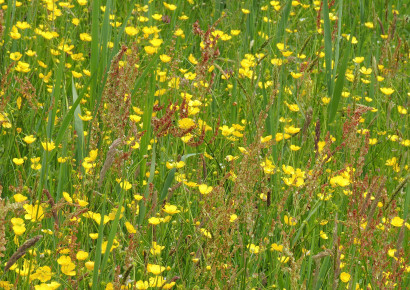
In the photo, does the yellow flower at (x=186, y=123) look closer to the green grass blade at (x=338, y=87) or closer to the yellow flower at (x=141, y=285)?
the green grass blade at (x=338, y=87)

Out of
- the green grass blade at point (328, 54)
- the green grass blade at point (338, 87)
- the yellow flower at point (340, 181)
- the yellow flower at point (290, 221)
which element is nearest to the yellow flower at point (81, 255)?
the yellow flower at point (290, 221)

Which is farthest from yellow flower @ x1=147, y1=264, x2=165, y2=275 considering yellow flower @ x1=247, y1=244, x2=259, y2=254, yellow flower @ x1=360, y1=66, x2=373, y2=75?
yellow flower @ x1=360, y1=66, x2=373, y2=75

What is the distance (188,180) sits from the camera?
8.09ft

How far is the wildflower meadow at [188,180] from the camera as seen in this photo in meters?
1.73

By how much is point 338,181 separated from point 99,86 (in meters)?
0.91

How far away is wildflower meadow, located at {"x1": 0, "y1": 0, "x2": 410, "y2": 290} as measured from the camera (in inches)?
68.1

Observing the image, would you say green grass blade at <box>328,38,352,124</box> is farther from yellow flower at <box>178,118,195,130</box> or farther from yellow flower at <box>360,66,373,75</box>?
yellow flower at <box>360,66,373,75</box>

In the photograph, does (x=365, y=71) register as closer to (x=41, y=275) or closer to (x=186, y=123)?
(x=186, y=123)

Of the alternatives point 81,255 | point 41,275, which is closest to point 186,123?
point 81,255

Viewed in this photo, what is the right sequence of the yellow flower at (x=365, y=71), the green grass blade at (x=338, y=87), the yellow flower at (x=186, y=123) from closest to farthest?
the yellow flower at (x=186, y=123) → the green grass blade at (x=338, y=87) → the yellow flower at (x=365, y=71)

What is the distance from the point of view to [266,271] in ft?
7.30

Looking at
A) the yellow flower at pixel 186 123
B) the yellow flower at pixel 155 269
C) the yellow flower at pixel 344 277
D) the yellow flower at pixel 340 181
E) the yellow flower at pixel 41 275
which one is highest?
the yellow flower at pixel 186 123

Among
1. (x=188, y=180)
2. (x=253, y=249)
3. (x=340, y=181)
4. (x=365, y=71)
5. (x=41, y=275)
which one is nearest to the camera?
(x=41, y=275)

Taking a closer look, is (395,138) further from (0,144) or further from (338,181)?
(0,144)
